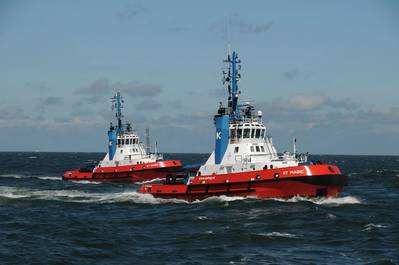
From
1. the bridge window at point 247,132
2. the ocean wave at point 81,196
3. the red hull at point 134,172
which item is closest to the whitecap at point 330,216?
the bridge window at point 247,132

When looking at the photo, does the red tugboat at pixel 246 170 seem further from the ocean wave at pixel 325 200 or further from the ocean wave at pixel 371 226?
the ocean wave at pixel 371 226

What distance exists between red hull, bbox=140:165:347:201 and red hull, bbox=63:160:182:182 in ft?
81.0

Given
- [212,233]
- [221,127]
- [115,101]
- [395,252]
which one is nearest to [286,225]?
[212,233]

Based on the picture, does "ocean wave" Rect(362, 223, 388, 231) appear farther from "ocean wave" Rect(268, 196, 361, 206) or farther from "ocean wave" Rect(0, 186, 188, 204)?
"ocean wave" Rect(0, 186, 188, 204)

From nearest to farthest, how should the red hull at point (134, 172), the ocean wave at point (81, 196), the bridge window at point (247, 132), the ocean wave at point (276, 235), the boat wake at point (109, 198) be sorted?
the ocean wave at point (276, 235) < the boat wake at point (109, 198) < the bridge window at point (247, 132) < the ocean wave at point (81, 196) < the red hull at point (134, 172)

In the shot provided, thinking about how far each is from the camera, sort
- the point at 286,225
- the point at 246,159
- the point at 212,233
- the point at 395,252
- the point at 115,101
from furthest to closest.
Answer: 1. the point at 115,101
2. the point at 246,159
3. the point at 286,225
4. the point at 212,233
5. the point at 395,252

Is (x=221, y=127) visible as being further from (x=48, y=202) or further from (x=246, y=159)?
(x=48, y=202)

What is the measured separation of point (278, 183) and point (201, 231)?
10937 mm

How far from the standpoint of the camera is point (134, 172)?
6494cm

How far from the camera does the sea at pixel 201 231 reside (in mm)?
22094

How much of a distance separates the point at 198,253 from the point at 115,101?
51.1 m

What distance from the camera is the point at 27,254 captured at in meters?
22.7

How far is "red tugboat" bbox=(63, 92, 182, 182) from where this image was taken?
64.8m

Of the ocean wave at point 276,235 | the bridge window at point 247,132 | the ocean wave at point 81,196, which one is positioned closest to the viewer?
the ocean wave at point 276,235
